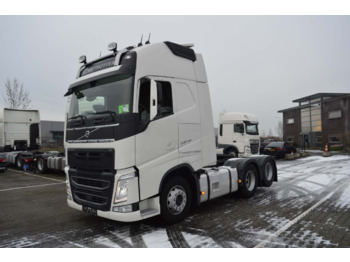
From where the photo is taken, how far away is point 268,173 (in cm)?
876

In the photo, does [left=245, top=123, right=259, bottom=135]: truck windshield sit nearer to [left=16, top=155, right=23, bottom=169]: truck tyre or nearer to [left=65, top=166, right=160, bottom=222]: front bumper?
[left=65, top=166, right=160, bottom=222]: front bumper

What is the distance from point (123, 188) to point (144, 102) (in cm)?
154

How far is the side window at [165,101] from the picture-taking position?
4.92 m

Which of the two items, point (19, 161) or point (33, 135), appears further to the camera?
point (33, 135)

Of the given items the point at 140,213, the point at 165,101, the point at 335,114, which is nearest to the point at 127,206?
the point at 140,213

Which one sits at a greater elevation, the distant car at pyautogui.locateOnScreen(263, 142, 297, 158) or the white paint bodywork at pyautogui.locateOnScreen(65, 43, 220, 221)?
the white paint bodywork at pyautogui.locateOnScreen(65, 43, 220, 221)

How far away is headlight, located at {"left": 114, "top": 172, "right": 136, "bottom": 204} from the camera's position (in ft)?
14.6

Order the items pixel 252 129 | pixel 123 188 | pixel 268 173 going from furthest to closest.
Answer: pixel 252 129 → pixel 268 173 → pixel 123 188

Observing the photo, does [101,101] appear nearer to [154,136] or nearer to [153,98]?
[153,98]

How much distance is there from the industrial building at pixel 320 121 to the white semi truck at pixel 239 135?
1028 inches

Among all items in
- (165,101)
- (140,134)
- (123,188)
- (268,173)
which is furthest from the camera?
(268,173)

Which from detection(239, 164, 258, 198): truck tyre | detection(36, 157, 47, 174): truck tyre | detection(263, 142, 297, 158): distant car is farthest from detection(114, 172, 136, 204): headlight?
detection(263, 142, 297, 158): distant car

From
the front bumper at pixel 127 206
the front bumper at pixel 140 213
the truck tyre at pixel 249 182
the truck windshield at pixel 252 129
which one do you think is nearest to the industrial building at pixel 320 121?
the truck windshield at pixel 252 129

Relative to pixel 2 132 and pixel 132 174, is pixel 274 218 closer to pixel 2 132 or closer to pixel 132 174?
pixel 132 174
